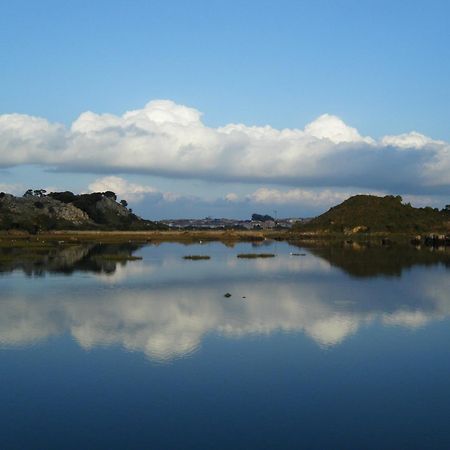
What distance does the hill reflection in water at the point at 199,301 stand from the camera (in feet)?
117

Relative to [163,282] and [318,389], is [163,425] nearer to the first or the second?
[318,389]

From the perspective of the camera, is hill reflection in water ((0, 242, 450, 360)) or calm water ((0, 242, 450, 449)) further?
hill reflection in water ((0, 242, 450, 360))

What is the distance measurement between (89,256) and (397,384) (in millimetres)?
79106

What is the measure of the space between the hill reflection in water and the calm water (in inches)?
9.2

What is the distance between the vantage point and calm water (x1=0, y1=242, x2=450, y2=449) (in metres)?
19.6

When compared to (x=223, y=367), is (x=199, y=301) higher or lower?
higher

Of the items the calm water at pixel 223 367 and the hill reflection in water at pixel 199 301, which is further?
the hill reflection in water at pixel 199 301

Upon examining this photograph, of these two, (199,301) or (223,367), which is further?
(199,301)

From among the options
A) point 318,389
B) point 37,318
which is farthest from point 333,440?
point 37,318

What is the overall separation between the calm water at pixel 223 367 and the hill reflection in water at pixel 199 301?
0.77ft

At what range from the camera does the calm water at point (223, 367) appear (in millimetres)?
19594

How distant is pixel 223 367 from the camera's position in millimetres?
27625

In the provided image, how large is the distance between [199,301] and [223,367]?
828 inches

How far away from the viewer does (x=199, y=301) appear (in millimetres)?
48531
